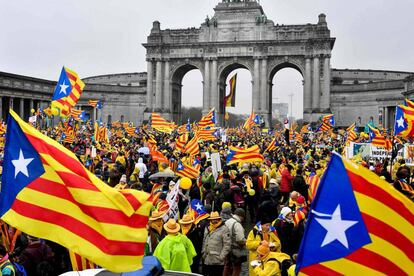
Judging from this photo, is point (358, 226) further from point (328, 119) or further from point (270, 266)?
point (328, 119)

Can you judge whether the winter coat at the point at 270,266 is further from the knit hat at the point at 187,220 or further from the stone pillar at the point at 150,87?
the stone pillar at the point at 150,87

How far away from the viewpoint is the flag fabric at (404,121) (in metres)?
17.8

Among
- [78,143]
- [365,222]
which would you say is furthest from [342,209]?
[78,143]

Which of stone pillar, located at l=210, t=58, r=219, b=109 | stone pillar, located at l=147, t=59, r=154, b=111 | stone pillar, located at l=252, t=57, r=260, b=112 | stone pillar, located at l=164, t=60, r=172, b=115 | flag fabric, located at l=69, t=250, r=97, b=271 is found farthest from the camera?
stone pillar, located at l=147, t=59, r=154, b=111

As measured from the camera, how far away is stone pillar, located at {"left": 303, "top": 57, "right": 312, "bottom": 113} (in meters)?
74.7

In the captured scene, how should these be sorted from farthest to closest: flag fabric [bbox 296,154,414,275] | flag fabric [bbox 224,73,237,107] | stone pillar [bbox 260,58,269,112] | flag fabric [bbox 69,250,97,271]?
1. stone pillar [bbox 260,58,269,112]
2. flag fabric [bbox 224,73,237,107]
3. flag fabric [bbox 69,250,97,271]
4. flag fabric [bbox 296,154,414,275]

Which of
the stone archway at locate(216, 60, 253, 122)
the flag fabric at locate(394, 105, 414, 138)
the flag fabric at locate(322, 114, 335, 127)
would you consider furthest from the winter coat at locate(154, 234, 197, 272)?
the stone archway at locate(216, 60, 253, 122)

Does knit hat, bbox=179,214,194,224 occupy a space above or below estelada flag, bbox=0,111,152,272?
below

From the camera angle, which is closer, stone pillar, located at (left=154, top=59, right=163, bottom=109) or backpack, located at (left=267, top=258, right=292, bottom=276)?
backpack, located at (left=267, top=258, right=292, bottom=276)

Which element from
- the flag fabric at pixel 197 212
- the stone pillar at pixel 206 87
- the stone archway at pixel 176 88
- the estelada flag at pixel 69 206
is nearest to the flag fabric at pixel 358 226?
the estelada flag at pixel 69 206

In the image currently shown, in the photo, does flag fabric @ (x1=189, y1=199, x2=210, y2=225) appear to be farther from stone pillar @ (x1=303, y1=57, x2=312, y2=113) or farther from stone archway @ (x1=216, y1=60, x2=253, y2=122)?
stone archway @ (x1=216, y1=60, x2=253, y2=122)

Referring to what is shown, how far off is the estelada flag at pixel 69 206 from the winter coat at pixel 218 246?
3167 millimetres

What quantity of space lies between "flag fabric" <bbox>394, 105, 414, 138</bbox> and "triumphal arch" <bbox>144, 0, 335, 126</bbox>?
56914 millimetres

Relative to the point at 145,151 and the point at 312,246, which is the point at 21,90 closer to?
the point at 145,151
